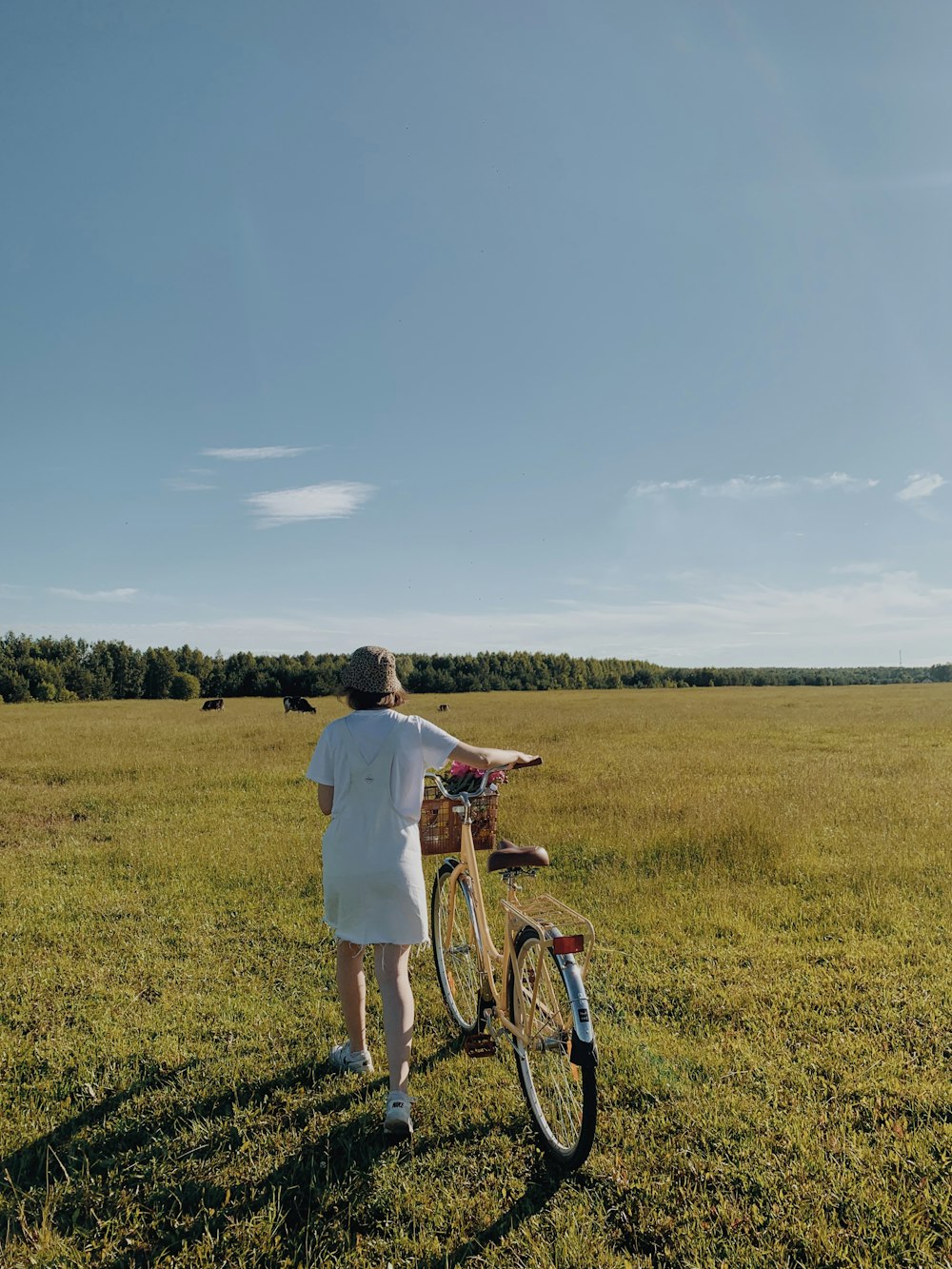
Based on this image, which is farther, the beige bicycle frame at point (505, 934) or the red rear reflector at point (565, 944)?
the beige bicycle frame at point (505, 934)

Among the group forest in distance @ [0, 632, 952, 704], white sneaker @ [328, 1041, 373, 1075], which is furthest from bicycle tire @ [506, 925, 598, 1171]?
forest in distance @ [0, 632, 952, 704]

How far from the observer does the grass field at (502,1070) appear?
3.46m

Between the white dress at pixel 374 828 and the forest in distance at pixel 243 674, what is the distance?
266 ft

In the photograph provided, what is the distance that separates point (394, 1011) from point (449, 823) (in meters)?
1.08

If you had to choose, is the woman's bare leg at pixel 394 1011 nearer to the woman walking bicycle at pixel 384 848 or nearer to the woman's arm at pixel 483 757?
the woman walking bicycle at pixel 384 848

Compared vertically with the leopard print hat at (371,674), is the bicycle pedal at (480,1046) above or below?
below

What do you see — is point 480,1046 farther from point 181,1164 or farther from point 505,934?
point 181,1164

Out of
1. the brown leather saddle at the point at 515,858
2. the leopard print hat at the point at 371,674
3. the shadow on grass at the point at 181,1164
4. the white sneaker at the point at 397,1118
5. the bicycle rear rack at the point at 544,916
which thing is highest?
the leopard print hat at the point at 371,674

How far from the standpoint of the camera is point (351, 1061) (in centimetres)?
468

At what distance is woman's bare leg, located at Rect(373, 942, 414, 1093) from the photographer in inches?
157

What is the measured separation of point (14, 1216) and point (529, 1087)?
2478 mm

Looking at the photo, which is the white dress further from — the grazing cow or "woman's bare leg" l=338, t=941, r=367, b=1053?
the grazing cow

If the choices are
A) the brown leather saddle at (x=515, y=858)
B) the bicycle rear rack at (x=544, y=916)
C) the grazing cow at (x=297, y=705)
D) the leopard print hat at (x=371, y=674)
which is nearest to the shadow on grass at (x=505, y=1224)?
the bicycle rear rack at (x=544, y=916)

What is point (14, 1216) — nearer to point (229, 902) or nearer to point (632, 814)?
point (229, 902)
